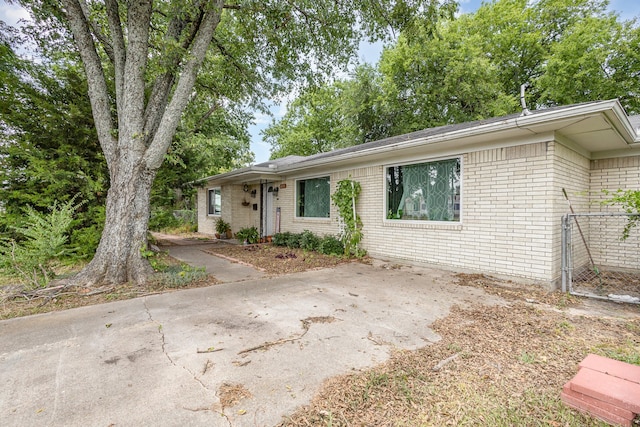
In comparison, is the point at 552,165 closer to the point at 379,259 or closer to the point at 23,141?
the point at 379,259

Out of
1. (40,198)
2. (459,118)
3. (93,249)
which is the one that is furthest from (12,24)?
(459,118)

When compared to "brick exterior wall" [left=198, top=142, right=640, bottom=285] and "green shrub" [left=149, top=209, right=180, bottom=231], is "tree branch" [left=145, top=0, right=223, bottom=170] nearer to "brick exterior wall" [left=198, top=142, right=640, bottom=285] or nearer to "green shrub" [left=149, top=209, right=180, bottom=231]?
"green shrub" [left=149, top=209, right=180, bottom=231]

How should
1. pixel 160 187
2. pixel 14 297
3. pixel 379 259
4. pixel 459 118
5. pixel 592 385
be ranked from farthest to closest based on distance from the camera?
pixel 459 118 < pixel 160 187 < pixel 379 259 < pixel 14 297 < pixel 592 385

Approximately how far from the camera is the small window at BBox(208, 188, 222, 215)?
13383 mm

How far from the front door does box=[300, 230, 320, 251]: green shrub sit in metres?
2.62

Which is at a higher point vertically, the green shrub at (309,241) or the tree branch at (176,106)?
the tree branch at (176,106)

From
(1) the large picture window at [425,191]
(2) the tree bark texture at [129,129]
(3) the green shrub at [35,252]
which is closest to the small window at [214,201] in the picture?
(2) the tree bark texture at [129,129]

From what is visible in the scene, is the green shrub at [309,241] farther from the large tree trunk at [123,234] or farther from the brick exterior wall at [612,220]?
the brick exterior wall at [612,220]

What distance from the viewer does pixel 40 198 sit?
601cm

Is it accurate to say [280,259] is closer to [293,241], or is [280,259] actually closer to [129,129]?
[293,241]

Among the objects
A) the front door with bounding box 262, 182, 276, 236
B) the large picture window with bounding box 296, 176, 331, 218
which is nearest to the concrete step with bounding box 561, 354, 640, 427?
the large picture window with bounding box 296, 176, 331, 218

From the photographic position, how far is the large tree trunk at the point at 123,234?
184 inches

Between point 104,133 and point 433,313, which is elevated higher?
point 104,133

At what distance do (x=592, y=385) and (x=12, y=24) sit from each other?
10.8 metres
